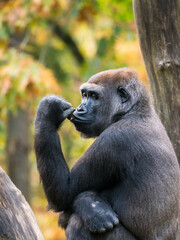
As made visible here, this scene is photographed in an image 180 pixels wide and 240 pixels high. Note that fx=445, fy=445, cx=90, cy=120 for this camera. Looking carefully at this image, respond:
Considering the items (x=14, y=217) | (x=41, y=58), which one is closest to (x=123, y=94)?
(x=14, y=217)

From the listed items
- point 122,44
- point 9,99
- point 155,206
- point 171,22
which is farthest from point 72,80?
point 155,206

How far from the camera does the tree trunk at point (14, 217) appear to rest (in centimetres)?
405

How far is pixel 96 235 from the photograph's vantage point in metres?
4.60

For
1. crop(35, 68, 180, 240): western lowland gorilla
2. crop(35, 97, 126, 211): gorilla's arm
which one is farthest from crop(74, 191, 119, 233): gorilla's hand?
crop(35, 97, 126, 211): gorilla's arm

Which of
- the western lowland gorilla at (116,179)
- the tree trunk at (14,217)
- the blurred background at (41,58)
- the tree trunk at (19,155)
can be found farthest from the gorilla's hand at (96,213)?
the tree trunk at (19,155)

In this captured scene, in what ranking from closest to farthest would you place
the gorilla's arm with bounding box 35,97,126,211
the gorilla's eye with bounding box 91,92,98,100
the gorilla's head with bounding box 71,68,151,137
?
the gorilla's arm with bounding box 35,97,126,211
the gorilla's head with bounding box 71,68,151,137
the gorilla's eye with bounding box 91,92,98,100

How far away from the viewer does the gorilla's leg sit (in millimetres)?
4570

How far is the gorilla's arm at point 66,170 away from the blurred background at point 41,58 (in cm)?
342

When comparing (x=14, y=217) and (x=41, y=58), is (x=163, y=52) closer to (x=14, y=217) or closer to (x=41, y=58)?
(x=14, y=217)

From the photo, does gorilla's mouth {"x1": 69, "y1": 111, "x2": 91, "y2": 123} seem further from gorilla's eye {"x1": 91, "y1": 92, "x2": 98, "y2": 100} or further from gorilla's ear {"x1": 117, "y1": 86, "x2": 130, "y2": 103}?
gorilla's ear {"x1": 117, "y1": 86, "x2": 130, "y2": 103}

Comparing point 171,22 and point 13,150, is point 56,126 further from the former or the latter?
point 13,150

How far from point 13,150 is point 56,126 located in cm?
691

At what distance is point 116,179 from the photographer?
190 inches

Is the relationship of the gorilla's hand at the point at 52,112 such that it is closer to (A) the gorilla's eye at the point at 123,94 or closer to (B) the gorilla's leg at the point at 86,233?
(A) the gorilla's eye at the point at 123,94
